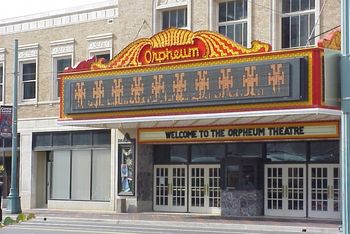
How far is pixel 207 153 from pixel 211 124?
211cm

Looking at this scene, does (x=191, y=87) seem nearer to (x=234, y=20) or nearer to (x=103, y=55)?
(x=234, y=20)

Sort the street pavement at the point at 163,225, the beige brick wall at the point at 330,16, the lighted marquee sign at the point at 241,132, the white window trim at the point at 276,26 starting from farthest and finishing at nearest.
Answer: the white window trim at the point at 276,26
the beige brick wall at the point at 330,16
the lighted marquee sign at the point at 241,132
the street pavement at the point at 163,225

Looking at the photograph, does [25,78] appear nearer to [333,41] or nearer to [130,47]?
[130,47]

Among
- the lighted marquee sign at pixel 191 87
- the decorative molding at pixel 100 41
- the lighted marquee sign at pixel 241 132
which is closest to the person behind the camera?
the lighted marquee sign at pixel 191 87

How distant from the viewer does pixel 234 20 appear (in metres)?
29.9

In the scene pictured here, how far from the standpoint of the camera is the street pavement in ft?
76.7

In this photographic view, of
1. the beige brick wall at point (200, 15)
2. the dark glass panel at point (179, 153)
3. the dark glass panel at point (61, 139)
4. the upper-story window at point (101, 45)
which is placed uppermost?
the beige brick wall at point (200, 15)

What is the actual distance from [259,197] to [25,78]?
551 inches

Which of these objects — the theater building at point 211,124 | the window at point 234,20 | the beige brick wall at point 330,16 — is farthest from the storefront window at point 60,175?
the beige brick wall at point 330,16

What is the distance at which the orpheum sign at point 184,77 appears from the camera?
79.4 feet

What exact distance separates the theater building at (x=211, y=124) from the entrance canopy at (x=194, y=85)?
0.04 meters

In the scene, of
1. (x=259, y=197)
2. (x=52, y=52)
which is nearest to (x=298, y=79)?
(x=259, y=197)

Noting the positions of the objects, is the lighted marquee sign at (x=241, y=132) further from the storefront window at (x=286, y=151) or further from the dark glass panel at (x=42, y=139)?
the dark glass panel at (x=42, y=139)

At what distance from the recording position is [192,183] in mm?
31312
